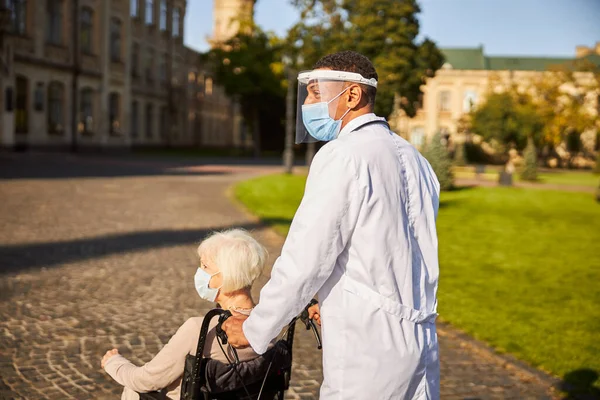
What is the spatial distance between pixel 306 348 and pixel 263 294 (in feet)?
11.8

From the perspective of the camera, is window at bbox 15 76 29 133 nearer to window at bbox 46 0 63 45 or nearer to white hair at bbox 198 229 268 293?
window at bbox 46 0 63 45

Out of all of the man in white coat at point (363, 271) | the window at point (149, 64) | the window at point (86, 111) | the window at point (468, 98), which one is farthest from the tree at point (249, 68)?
the man in white coat at point (363, 271)

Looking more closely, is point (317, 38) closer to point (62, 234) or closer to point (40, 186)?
point (40, 186)

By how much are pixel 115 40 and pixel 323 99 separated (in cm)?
4511

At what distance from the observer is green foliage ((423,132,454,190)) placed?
26.0 metres

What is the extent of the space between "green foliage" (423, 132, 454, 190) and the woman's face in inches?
921

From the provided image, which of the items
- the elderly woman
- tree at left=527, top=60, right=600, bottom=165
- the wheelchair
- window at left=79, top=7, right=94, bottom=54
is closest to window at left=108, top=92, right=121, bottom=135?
window at left=79, top=7, right=94, bottom=54

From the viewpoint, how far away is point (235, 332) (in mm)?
2547

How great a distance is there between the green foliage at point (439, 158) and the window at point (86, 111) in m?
22.4

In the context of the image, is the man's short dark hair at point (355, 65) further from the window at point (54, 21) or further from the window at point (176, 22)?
the window at point (176, 22)

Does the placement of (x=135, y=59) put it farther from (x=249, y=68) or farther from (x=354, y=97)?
(x=354, y=97)

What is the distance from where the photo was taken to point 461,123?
218ft

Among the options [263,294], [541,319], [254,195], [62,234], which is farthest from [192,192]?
[263,294]

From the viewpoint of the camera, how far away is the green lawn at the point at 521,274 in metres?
6.55
